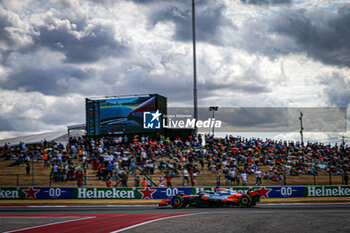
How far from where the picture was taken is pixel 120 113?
40.4 meters

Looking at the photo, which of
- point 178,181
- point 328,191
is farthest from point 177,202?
point 328,191

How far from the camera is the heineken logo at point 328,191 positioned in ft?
81.3

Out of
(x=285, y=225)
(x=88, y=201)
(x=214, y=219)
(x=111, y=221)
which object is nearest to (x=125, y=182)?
Answer: (x=88, y=201)

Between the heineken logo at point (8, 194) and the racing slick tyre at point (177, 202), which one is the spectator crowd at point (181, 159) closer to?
the heineken logo at point (8, 194)

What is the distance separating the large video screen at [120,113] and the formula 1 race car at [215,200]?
21277 mm

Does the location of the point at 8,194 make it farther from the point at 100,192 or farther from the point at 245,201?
the point at 245,201

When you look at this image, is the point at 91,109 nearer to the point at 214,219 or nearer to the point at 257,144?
the point at 257,144

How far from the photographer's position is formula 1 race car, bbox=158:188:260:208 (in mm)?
19141

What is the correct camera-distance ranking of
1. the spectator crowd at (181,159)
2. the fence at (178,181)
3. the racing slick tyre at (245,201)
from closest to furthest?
the racing slick tyre at (245,201)
the fence at (178,181)
the spectator crowd at (181,159)

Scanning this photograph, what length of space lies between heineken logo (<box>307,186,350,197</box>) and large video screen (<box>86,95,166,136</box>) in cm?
2062

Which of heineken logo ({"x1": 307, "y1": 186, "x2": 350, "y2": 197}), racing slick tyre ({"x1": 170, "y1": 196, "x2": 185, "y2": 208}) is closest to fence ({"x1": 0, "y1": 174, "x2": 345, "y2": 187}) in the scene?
heineken logo ({"x1": 307, "y1": 186, "x2": 350, "y2": 197})

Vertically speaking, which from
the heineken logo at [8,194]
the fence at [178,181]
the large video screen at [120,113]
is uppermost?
the large video screen at [120,113]

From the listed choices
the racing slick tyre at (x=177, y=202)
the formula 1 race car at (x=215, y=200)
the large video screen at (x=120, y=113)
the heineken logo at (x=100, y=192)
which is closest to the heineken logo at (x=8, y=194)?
the heineken logo at (x=100, y=192)

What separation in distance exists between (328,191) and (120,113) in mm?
24186
